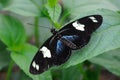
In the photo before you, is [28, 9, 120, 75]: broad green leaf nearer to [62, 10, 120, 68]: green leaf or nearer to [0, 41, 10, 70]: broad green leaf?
[62, 10, 120, 68]: green leaf

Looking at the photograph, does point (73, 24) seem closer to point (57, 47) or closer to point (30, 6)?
point (57, 47)

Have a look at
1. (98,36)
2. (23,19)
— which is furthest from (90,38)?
(23,19)

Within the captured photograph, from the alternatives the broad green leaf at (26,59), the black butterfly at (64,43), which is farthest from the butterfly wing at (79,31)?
the broad green leaf at (26,59)

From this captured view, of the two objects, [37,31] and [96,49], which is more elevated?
[96,49]

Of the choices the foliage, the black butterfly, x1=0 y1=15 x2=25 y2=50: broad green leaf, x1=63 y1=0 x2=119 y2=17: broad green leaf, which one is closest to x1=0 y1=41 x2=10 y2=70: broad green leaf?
the foliage

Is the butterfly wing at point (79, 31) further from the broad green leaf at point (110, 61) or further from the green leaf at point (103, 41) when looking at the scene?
the broad green leaf at point (110, 61)

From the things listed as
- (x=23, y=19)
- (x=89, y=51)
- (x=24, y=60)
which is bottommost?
(x=23, y=19)
